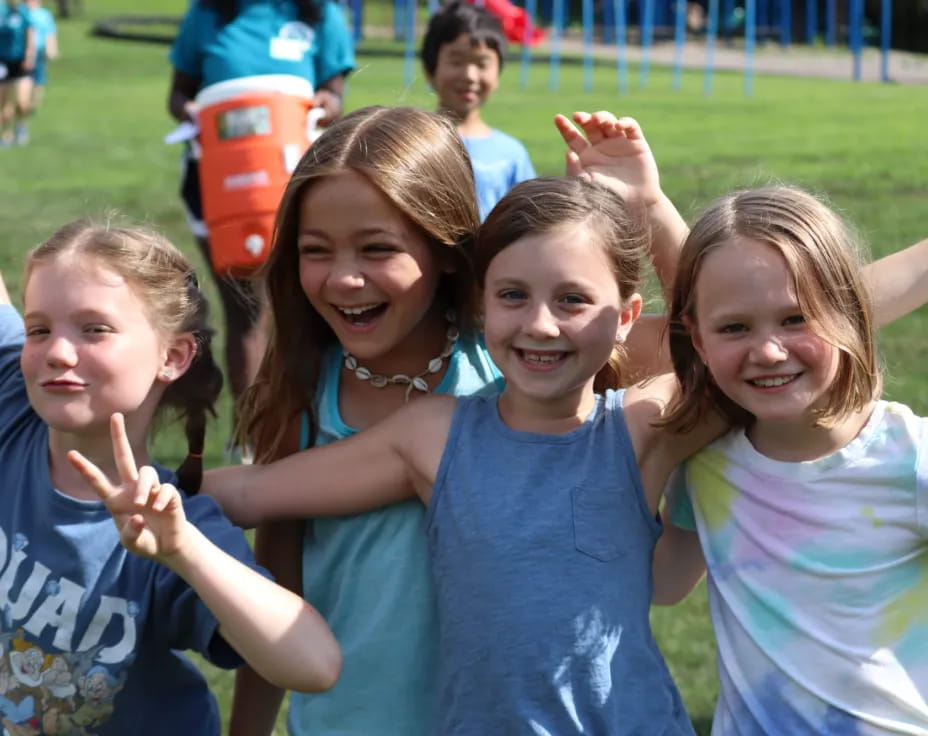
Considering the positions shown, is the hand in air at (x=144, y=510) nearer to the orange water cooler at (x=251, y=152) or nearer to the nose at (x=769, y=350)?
the nose at (x=769, y=350)

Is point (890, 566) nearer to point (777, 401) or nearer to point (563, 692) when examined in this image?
point (777, 401)

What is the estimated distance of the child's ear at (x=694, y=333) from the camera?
8.07ft

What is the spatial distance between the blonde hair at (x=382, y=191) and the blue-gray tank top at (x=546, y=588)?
0.36 m

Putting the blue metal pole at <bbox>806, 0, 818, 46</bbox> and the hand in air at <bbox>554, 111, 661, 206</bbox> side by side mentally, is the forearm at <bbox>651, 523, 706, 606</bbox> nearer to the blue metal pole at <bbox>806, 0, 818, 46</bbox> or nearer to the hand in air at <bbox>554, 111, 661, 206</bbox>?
the hand in air at <bbox>554, 111, 661, 206</bbox>

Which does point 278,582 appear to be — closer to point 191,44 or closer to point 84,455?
point 84,455

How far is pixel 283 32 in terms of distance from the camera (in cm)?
603

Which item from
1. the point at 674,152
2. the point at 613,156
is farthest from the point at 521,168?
the point at 674,152

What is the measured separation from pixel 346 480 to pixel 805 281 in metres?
0.85

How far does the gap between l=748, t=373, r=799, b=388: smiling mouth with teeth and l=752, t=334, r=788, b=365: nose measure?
4 centimetres

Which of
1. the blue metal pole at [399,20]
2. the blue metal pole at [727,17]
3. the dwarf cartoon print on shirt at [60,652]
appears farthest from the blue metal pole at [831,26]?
the dwarf cartoon print on shirt at [60,652]

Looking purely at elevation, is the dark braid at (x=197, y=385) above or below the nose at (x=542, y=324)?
below

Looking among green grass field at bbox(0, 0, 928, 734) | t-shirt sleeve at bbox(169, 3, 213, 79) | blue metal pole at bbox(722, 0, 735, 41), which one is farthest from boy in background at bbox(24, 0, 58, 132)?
blue metal pole at bbox(722, 0, 735, 41)

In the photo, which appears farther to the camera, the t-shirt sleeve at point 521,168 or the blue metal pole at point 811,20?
the blue metal pole at point 811,20

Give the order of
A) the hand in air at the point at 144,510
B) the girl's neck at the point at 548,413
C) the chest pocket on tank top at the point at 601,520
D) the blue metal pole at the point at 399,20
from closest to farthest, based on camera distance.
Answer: the hand in air at the point at 144,510, the chest pocket on tank top at the point at 601,520, the girl's neck at the point at 548,413, the blue metal pole at the point at 399,20
